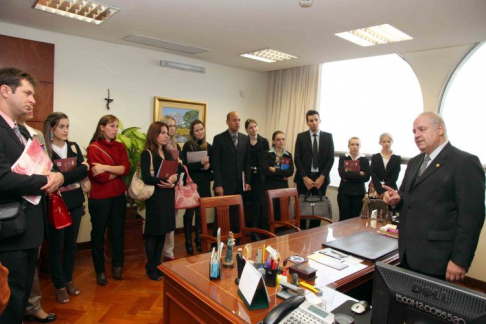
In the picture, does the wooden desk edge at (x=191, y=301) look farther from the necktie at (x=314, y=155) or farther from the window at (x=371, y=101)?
the window at (x=371, y=101)

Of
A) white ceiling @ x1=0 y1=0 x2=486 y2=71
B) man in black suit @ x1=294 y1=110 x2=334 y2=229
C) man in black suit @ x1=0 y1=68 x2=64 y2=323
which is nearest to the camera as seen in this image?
man in black suit @ x1=0 y1=68 x2=64 y2=323

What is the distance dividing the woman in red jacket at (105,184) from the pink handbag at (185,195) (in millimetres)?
566

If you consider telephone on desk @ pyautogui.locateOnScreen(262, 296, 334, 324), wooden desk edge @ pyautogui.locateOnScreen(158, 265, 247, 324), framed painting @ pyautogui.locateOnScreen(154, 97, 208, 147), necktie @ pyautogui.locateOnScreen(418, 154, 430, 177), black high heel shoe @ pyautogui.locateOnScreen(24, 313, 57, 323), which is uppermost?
framed painting @ pyautogui.locateOnScreen(154, 97, 208, 147)

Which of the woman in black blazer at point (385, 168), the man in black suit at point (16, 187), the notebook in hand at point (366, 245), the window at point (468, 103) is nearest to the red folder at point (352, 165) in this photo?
the woman in black blazer at point (385, 168)

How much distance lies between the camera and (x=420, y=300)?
36.0 inches

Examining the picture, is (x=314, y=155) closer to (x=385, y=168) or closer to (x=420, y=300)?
(x=385, y=168)

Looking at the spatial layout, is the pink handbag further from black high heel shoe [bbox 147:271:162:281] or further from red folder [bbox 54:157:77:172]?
red folder [bbox 54:157:77:172]

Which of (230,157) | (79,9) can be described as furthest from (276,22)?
(79,9)

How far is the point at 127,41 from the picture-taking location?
404 cm

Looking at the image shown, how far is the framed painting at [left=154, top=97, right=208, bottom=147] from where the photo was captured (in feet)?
15.2

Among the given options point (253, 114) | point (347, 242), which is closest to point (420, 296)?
point (347, 242)

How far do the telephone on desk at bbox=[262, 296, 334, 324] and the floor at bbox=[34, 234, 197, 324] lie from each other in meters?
1.72

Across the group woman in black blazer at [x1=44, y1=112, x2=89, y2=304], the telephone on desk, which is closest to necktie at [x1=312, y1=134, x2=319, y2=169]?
woman in black blazer at [x1=44, y1=112, x2=89, y2=304]

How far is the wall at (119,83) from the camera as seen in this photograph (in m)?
3.83
